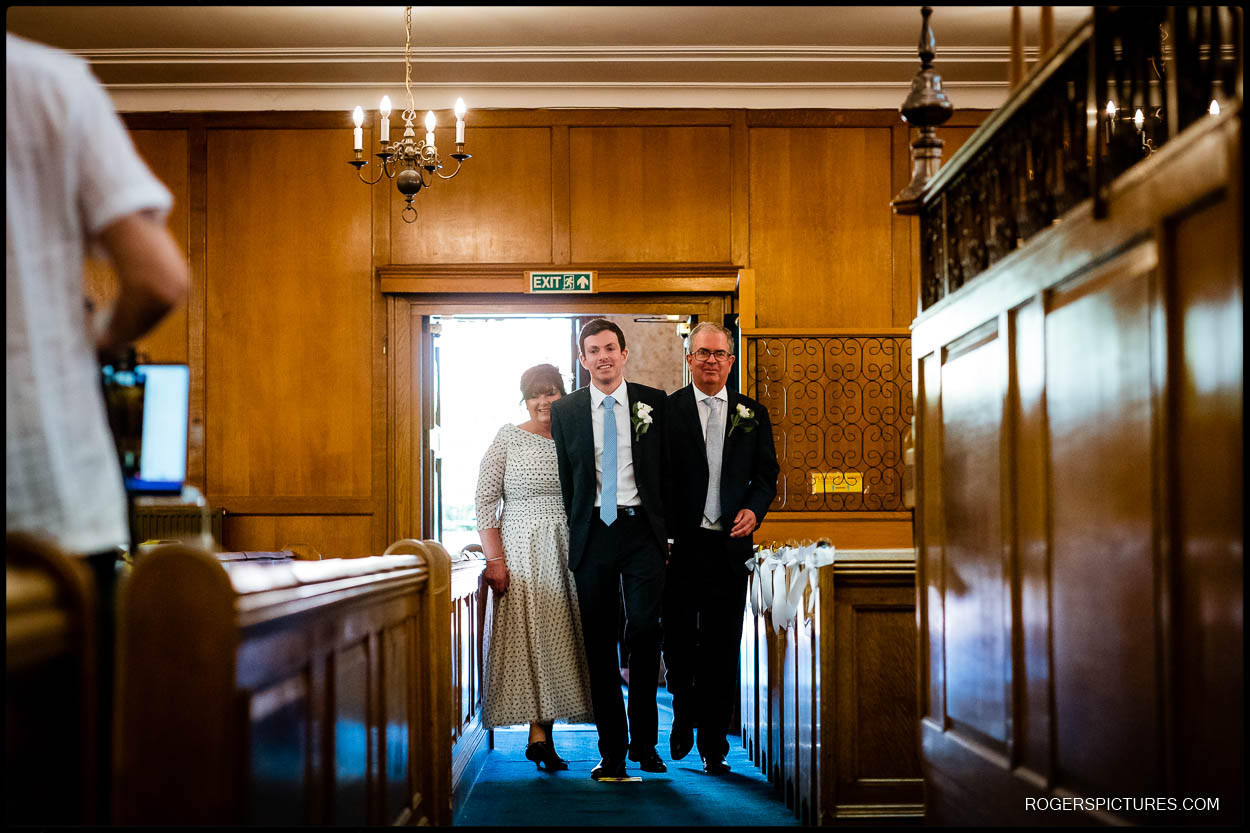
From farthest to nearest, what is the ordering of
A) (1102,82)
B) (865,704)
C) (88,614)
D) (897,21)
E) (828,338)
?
(828,338), (897,21), (865,704), (1102,82), (88,614)

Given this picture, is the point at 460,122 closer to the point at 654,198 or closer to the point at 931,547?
the point at 654,198

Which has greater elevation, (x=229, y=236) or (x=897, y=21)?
(x=897, y=21)

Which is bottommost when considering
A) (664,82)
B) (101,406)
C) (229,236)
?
(101,406)

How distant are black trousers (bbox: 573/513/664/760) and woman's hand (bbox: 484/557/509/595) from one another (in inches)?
12.8

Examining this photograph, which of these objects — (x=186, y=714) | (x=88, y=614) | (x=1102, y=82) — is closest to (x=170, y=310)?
(x=88, y=614)

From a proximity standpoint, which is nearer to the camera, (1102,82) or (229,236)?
(1102,82)

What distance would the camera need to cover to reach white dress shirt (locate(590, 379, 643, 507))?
4.61 metres

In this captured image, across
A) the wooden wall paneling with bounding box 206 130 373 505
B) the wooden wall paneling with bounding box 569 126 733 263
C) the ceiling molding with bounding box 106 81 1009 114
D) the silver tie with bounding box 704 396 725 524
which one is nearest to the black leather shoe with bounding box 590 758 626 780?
the silver tie with bounding box 704 396 725 524

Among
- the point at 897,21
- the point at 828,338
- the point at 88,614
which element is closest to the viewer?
the point at 88,614

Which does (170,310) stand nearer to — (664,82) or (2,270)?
(2,270)

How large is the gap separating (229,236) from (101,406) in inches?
246

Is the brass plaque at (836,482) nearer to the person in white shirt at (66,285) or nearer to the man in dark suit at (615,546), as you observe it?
the man in dark suit at (615,546)

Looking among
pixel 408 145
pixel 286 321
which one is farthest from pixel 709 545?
pixel 286 321

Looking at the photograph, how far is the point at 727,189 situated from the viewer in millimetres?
7512
